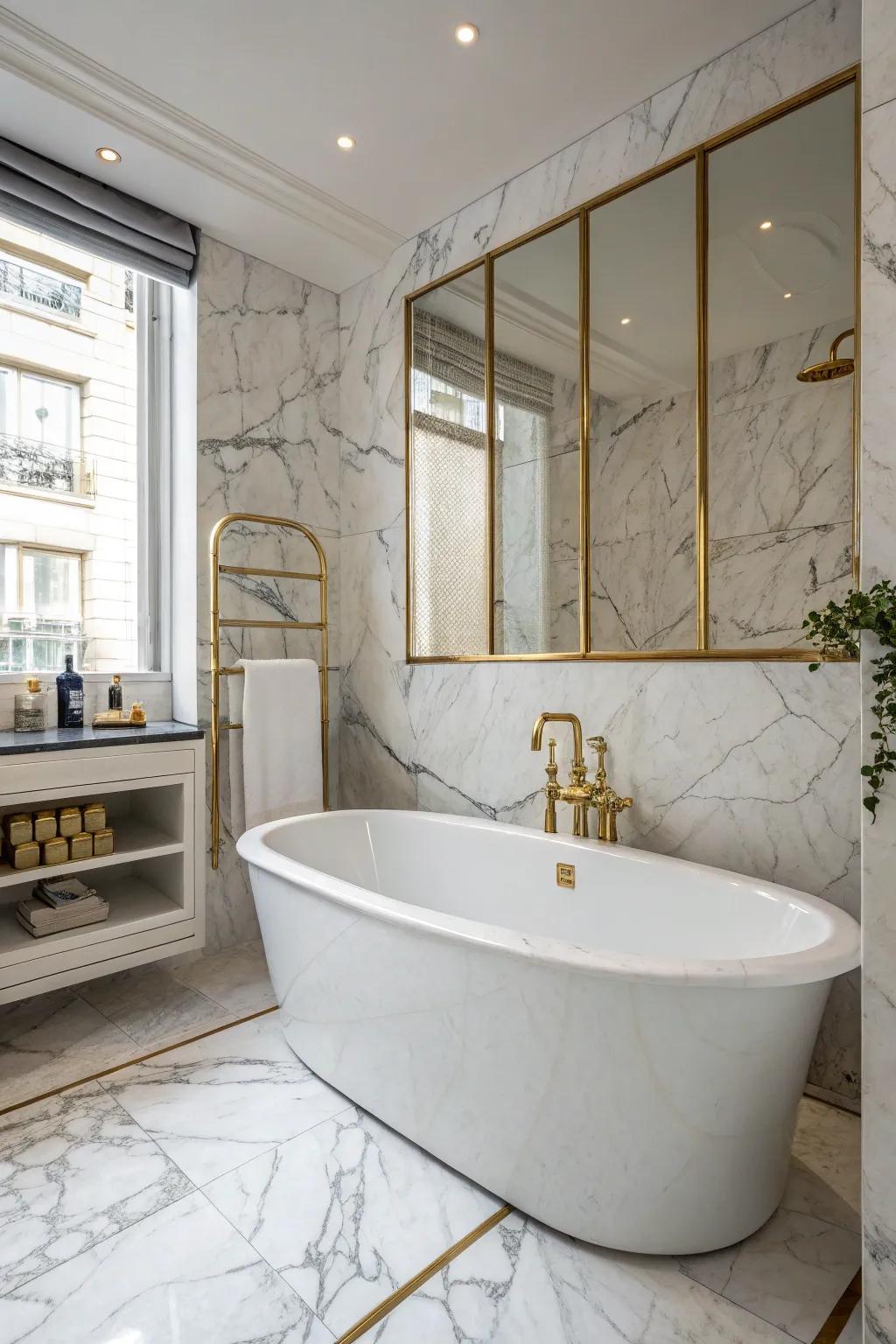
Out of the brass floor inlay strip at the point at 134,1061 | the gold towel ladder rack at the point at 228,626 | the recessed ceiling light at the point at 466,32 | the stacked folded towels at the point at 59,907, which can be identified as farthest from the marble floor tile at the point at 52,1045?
the recessed ceiling light at the point at 466,32

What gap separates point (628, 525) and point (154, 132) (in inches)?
71.6

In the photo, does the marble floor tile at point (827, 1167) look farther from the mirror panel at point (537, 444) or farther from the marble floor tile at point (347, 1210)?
the mirror panel at point (537, 444)

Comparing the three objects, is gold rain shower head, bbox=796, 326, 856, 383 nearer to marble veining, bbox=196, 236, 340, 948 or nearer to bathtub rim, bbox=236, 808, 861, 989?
bathtub rim, bbox=236, 808, 861, 989

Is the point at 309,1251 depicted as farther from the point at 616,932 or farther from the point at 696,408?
the point at 696,408

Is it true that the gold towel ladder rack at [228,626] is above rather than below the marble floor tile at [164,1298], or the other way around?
above

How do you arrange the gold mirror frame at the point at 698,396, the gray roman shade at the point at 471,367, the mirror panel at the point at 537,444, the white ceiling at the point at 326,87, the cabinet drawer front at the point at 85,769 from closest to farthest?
the gold mirror frame at the point at 698,396 → the white ceiling at the point at 326,87 → the cabinet drawer front at the point at 85,769 → the mirror panel at the point at 537,444 → the gray roman shade at the point at 471,367

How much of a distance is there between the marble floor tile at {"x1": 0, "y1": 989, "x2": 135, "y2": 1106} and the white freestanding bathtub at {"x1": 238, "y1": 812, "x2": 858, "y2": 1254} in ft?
1.87

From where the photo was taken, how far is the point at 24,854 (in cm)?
209

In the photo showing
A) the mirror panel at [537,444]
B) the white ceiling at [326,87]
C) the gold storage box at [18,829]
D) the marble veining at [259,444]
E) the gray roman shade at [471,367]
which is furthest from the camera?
the marble veining at [259,444]

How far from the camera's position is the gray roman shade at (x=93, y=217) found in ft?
7.41

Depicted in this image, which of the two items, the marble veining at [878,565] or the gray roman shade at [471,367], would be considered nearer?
the marble veining at [878,565]

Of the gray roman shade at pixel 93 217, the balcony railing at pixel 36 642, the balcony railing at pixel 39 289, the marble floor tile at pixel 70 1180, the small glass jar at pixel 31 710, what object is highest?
the gray roman shade at pixel 93 217

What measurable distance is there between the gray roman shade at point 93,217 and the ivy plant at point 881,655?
8.23 ft

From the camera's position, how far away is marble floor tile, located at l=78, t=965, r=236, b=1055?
2160 mm
